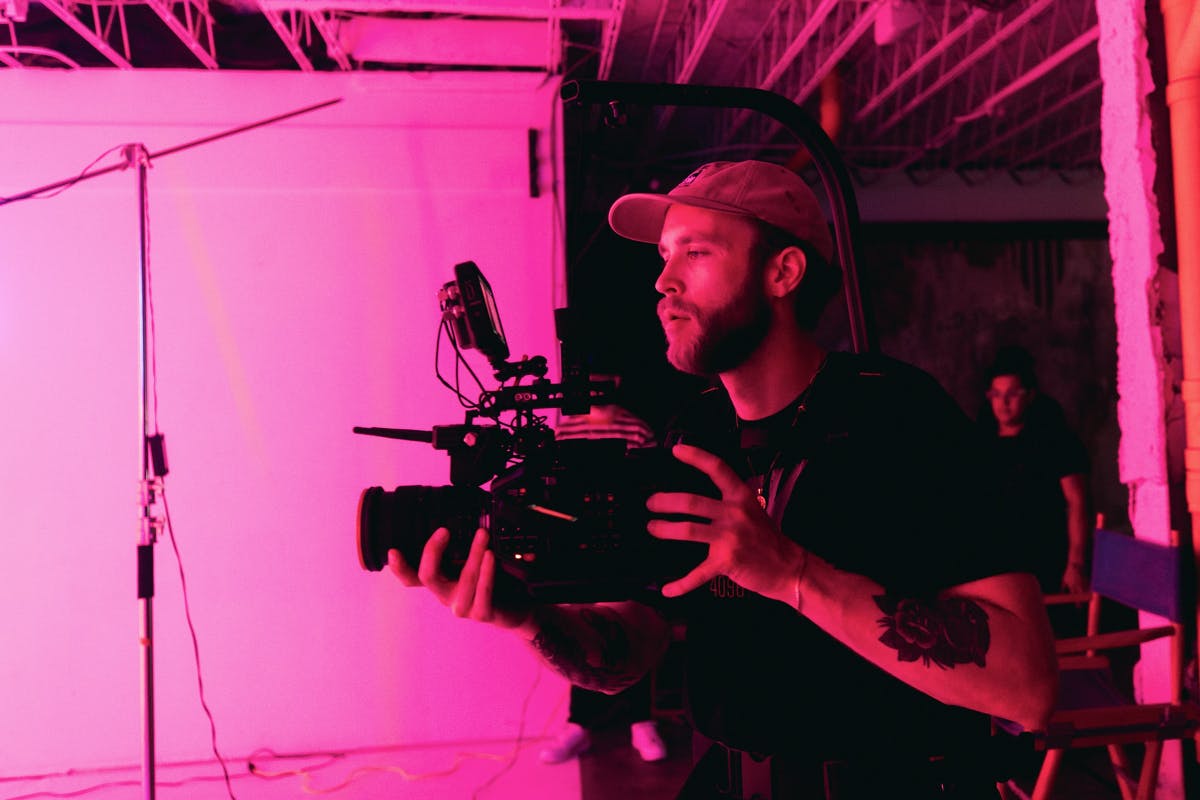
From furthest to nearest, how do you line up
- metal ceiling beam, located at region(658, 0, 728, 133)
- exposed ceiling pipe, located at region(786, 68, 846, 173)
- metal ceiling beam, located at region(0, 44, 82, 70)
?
exposed ceiling pipe, located at region(786, 68, 846, 173) < metal ceiling beam, located at region(658, 0, 728, 133) < metal ceiling beam, located at region(0, 44, 82, 70)

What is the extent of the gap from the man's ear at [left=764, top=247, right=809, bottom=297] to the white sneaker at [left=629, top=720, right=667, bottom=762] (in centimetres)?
243

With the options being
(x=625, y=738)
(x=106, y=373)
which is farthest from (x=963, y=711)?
(x=106, y=373)

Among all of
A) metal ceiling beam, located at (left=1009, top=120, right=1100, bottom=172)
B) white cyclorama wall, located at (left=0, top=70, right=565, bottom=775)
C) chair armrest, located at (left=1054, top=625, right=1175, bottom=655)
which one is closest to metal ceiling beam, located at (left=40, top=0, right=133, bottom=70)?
white cyclorama wall, located at (left=0, top=70, right=565, bottom=775)

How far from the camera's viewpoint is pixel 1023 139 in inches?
209

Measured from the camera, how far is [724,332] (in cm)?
113

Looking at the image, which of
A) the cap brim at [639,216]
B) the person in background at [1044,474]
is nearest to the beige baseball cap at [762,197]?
the cap brim at [639,216]

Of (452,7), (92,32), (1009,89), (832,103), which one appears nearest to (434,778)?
(452,7)

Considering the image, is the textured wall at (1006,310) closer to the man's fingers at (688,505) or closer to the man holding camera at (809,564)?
the man holding camera at (809,564)

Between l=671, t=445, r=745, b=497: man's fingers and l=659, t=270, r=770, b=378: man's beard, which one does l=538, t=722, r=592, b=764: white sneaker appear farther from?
l=671, t=445, r=745, b=497: man's fingers

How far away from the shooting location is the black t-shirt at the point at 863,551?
943mm

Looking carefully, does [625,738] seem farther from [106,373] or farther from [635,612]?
[106,373]

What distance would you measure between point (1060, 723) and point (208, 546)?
2.93 m

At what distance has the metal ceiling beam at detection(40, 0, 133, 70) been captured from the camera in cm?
275

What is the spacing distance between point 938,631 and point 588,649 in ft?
1.73
